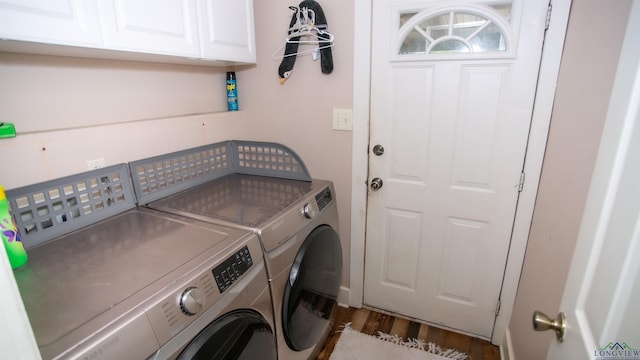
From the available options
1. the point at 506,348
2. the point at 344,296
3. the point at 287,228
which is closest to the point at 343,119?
the point at 287,228

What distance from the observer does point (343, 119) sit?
182 centimetres

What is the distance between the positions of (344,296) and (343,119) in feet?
3.80

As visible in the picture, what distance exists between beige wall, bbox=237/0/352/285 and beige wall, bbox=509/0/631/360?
0.96 m

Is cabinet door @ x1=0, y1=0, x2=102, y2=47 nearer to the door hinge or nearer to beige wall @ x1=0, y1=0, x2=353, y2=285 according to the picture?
beige wall @ x1=0, y1=0, x2=353, y2=285

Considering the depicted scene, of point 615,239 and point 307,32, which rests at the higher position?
point 307,32

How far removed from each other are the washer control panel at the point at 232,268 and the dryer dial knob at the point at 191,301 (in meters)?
0.07

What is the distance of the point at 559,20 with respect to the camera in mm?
1320

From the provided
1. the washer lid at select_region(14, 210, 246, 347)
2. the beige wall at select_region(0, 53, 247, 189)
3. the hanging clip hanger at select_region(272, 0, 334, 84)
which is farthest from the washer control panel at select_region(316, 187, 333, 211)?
the beige wall at select_region(0, 53, 247, 189)

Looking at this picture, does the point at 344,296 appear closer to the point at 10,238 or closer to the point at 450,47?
the point at 450,47

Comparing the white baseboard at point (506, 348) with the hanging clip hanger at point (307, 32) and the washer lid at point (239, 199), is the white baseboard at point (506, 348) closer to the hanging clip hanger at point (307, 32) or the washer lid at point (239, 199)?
the washer lid at point (239, 199)

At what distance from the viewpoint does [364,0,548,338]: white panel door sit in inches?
57.8

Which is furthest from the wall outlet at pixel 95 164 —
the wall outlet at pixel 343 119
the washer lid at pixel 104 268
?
the wall outlet at pixel 343 119

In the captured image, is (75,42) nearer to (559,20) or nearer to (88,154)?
(88,154)

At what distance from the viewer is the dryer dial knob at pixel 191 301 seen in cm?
82
